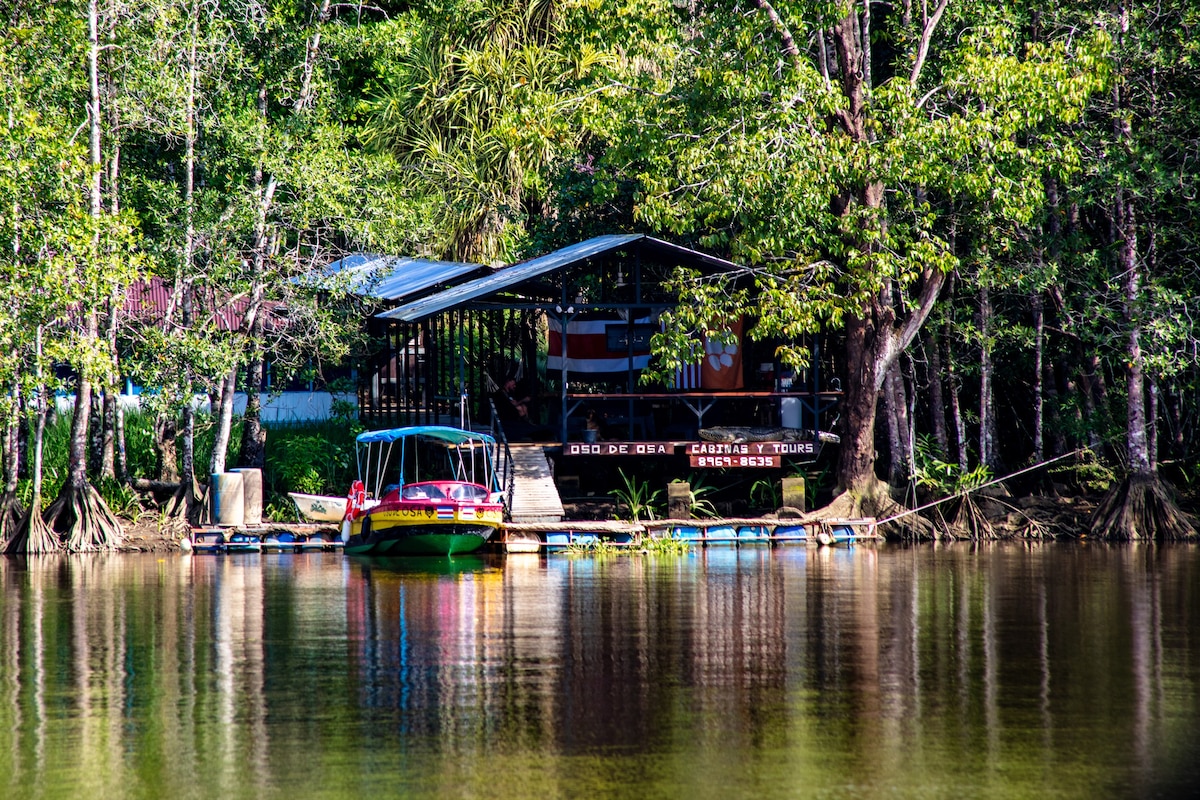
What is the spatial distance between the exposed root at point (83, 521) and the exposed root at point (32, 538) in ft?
0.74

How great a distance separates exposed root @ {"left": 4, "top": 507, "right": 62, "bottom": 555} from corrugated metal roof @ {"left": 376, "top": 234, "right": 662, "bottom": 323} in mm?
7113

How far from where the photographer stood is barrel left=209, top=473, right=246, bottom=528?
26062 mm

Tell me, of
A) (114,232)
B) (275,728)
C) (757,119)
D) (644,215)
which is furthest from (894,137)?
(275,728)

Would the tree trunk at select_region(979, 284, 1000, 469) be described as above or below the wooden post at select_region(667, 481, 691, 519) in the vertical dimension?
above

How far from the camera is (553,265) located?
83.4 feet

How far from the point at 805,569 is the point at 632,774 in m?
12.4

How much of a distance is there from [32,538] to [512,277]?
9429 mm

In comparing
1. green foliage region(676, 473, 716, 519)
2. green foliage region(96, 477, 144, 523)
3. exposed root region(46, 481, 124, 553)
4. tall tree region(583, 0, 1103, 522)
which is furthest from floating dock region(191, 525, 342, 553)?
tall tree region(583, 0, 1103, 522)

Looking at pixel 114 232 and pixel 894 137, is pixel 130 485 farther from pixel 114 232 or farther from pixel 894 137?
pixel 894 137

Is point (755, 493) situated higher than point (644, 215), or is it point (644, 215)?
point (644, 215)

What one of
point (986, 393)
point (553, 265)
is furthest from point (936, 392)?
point (553, 265)

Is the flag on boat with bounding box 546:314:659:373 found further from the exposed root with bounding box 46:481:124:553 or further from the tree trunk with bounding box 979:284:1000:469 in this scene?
the exposed root with bounding box 46:481:124:553

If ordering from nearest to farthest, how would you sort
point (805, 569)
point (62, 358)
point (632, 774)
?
1. point (632, 774)
2. point (805, 569)
3. point (62, 358)

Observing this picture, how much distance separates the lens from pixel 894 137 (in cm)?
2375
